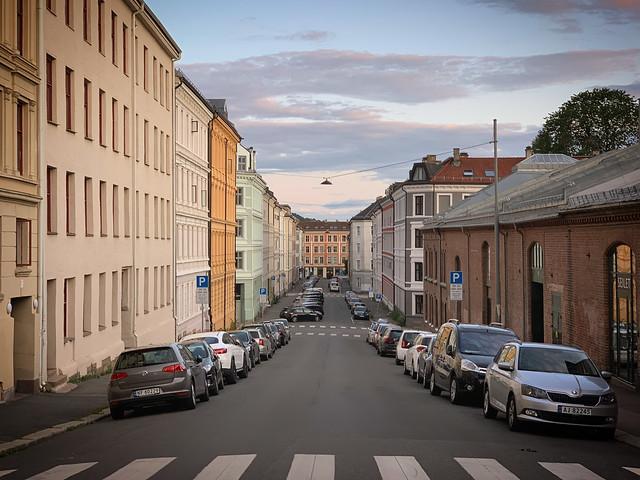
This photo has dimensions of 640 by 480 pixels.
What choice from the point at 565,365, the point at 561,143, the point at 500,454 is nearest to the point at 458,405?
the point at 565,365

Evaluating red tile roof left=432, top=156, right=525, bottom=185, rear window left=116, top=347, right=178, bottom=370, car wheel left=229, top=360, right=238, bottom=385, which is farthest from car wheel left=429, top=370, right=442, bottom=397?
red tile roof left=432, top=156, right=525, bottom=185

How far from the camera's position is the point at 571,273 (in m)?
27.4

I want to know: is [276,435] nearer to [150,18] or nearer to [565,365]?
[565,365]

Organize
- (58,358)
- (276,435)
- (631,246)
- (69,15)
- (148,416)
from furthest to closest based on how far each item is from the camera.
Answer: (69,15) < (58,358) < (631,246) < (148,416) < (276,435)

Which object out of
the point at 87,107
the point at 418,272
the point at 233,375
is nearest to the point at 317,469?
the point at 233,375

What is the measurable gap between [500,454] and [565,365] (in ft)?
13.1

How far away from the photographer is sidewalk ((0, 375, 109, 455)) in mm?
14883

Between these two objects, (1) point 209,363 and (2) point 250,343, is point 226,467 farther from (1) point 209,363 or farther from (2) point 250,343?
(2) point 250,343

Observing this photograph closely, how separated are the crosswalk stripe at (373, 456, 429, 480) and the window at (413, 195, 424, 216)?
229ft

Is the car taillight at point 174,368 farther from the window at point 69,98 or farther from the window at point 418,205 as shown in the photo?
the window at point 418,205

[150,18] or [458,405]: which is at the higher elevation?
[150,18]

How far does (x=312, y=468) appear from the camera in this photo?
1062 centimetres

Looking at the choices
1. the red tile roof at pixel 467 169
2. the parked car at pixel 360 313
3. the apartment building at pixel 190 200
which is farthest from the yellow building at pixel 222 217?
the parked car at pixel 360 313

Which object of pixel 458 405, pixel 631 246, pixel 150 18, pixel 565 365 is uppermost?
pixel 150 18
